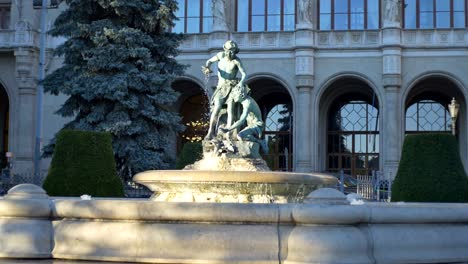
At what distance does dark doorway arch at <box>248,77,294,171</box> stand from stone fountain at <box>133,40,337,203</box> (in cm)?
2530

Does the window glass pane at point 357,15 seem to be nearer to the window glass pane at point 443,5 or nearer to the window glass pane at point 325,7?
the window glass pane at point 325,7

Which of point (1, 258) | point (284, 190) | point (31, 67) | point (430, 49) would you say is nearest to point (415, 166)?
point (284, 190)

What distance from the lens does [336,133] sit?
4044 centimetres

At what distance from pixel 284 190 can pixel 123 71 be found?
13252 mm

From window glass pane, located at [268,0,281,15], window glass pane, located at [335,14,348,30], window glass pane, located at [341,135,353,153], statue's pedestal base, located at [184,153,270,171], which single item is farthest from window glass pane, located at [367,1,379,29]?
statue's pedestal base, located at [184,153,270,171]

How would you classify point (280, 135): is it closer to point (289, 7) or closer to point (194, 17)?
point (289, 7)

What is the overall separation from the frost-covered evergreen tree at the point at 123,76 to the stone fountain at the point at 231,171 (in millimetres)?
8799

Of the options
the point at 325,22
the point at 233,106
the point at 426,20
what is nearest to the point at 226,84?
the point at 233,106

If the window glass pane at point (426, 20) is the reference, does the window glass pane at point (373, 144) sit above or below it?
below

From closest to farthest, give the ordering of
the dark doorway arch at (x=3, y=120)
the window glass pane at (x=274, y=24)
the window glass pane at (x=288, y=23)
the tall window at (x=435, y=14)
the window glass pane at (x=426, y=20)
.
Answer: the tall window at (x=435, y=14) < the window glass pane at (x=426, y=20) < the window glass pane at (x=288, y=23) < the window glass pane at (x=274, y=24) < the dark doorway arch at (x=3, y=120)

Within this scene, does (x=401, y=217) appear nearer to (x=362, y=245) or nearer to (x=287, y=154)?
(x=362, y=245)

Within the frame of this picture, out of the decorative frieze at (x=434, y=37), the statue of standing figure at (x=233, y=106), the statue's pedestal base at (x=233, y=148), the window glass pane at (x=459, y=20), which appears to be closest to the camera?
the statue's pedestal base at (x=233, y=148)

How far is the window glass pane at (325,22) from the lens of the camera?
36.6 meters

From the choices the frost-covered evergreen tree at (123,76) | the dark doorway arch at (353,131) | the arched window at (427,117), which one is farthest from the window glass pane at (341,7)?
the frost-covered evergreen tree at (123,76)
